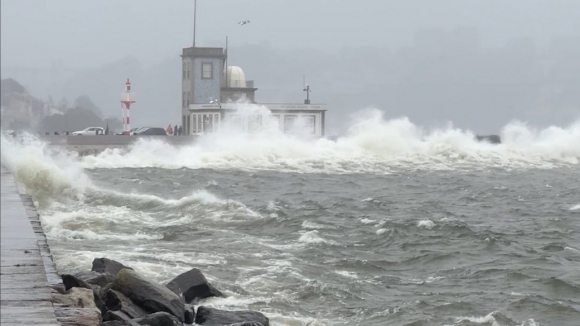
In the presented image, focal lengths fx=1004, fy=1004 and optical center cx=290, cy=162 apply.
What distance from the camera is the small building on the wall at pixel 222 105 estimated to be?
72.1 m

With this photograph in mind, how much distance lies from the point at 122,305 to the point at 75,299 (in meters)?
1.68

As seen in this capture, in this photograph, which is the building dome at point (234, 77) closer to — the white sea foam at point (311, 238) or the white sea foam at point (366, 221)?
the white sea foam at point (366, 221)

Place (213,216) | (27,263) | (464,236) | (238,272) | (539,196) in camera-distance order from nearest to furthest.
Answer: (27,263), (238,272), (464,236), (213,216), (539,196)

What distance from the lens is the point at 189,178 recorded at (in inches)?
1486

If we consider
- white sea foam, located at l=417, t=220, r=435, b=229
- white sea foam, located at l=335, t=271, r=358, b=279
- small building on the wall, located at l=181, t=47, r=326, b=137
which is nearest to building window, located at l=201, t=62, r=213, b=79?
small building on the wall, located at l=181, t=47, r=326, b=137

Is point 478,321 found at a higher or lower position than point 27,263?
lower

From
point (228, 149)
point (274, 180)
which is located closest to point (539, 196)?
point (274, 180)

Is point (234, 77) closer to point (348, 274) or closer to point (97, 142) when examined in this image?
point (97, 142)

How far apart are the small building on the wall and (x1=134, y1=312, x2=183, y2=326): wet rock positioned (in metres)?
59.3

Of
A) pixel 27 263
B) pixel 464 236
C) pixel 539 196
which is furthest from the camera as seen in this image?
pixel 539 196

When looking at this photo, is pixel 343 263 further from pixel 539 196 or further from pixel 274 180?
pixel 274 180

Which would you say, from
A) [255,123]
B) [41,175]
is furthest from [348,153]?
[41,175]

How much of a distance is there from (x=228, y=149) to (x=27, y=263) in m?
47.4

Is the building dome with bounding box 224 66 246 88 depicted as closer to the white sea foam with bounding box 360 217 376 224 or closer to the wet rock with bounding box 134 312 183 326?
the white sea foam with bounding box 360 217 376 224
